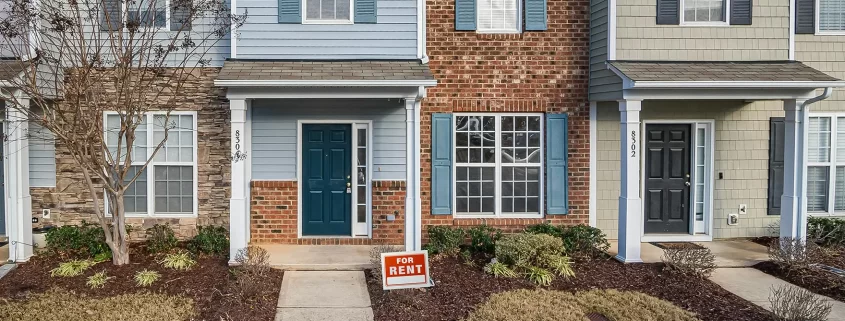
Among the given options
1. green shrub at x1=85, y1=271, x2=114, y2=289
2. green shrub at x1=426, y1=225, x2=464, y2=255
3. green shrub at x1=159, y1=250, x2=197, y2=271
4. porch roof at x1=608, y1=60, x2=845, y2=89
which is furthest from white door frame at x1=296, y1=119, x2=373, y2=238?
porch roof at x1=608, y1=60, x2=845, y2=89

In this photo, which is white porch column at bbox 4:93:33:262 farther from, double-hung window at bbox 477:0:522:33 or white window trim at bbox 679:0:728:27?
white window trim at bbox 679:0:728:27

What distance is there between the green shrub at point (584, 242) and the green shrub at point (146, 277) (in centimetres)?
523

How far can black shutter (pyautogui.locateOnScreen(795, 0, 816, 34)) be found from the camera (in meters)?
10.5

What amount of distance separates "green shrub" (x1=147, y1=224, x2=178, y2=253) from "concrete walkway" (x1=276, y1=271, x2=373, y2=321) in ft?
6.19

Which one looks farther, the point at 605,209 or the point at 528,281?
the point at 605,209

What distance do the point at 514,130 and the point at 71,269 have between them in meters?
6.30

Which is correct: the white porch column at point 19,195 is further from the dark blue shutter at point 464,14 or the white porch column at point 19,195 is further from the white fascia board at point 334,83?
the dark blue shutter at point 464,14

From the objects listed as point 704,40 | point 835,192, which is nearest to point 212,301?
point 704,40

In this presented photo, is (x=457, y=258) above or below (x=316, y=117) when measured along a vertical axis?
below

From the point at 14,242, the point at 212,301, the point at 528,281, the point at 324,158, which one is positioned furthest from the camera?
the point at 324,158

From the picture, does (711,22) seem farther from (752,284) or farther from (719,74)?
(752,284)

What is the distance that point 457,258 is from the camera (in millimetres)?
9141

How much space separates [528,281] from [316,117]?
13.2ft

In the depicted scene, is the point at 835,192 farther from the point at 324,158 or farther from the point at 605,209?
the point at 324,158
